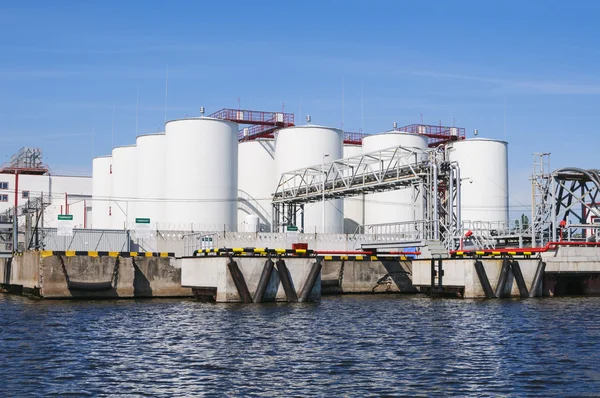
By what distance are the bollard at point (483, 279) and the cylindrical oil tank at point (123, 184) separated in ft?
172

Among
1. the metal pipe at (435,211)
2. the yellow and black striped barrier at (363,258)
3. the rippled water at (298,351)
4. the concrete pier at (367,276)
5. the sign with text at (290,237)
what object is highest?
the metal pipe at (435,211)

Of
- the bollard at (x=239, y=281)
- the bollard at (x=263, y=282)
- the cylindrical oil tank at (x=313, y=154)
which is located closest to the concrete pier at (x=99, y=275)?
the bollard at (x=239, y=281)

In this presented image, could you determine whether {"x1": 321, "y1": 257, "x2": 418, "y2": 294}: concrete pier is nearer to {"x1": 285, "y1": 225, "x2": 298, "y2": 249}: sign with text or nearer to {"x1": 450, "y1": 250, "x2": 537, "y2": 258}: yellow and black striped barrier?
{"x1": 450, "y1": 250, "x2": 537, "y2": 258}: yellow and black striped barrier

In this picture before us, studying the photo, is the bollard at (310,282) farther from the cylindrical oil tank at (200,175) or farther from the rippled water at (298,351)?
the cylindrical oil tank at (200,175)

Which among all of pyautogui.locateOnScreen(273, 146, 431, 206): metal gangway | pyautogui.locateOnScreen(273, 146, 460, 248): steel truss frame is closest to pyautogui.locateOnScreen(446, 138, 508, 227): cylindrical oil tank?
pyautogui.locateOnScreen(273, 146, 460, 248): steel truss frame

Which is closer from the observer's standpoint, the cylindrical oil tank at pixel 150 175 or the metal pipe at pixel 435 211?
the metal pipe at pixel 435 211

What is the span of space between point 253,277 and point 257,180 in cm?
4468

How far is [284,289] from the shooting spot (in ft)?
157

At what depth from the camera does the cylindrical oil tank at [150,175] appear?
91.1 m

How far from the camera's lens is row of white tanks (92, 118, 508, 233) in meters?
81.7

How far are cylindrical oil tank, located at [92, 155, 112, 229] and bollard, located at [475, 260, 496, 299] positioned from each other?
5958cm

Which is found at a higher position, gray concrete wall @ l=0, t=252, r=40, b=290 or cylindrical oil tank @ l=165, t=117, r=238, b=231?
cylindrical oil tank @ l=165, t=117, r=238, b=231

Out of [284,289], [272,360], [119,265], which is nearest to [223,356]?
[272,360]

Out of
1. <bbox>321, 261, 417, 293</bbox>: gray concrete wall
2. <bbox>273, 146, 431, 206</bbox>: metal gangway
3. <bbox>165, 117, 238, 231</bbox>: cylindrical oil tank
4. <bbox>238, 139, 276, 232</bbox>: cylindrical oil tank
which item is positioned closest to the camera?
<bbox>321, 261, 417, 293</bbox>: gray concrete wall
